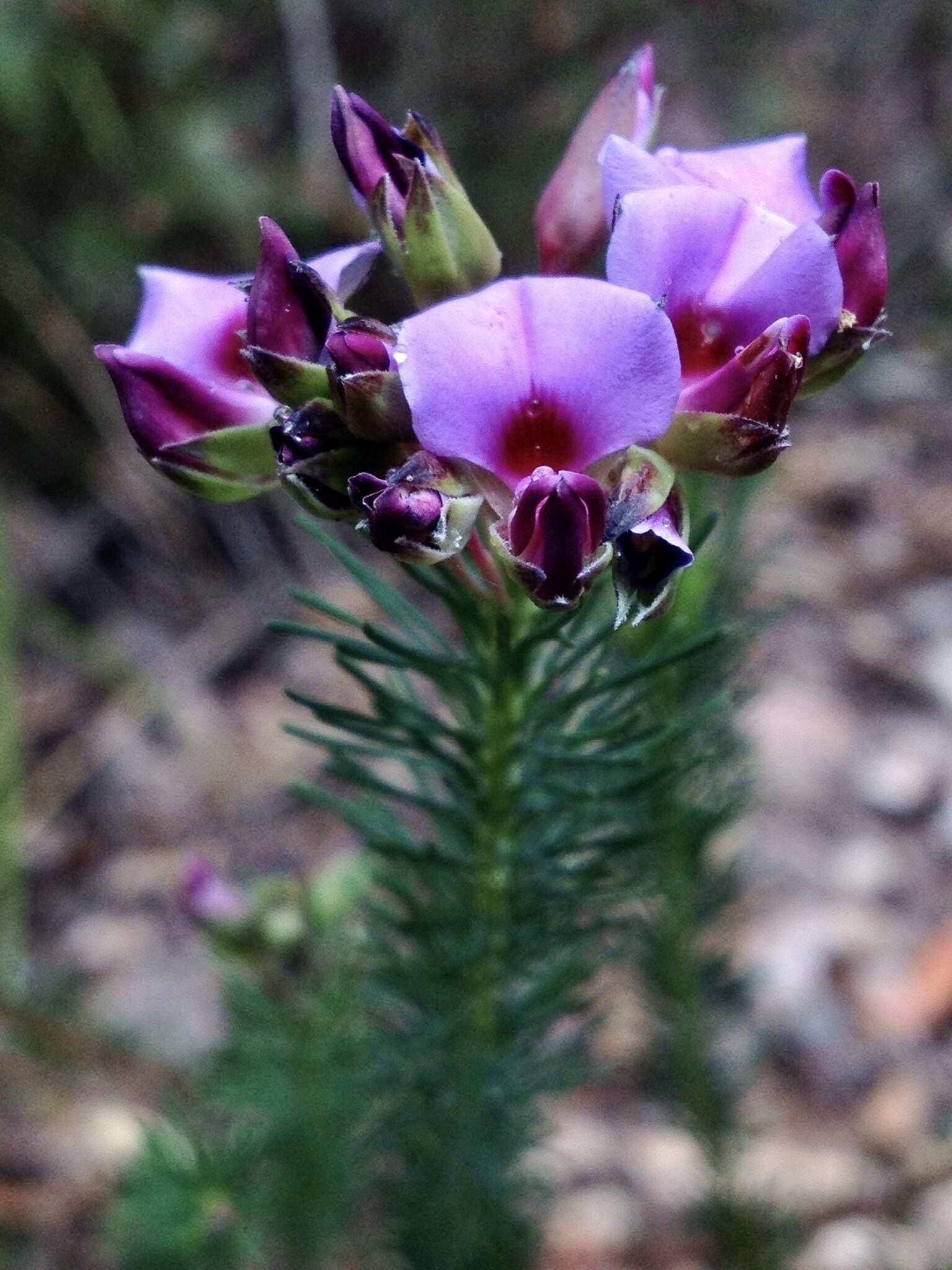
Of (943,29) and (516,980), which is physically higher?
(943,29)

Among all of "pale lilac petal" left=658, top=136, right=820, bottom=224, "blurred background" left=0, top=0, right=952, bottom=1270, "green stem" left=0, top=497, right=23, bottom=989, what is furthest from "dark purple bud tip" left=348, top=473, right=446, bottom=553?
"green stem" left=0, top=497, right=23, bottom=989

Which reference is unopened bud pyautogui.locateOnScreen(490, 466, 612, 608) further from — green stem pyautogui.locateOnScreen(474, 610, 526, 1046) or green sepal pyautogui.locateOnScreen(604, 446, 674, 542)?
green stem pyautogui.locateOnScreen(474, 610, 526, 1046)

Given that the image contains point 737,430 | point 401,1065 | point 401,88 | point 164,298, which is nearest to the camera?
point 737,430

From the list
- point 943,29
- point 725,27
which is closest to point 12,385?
point 725,27

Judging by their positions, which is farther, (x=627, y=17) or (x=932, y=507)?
(x=627, y=17)

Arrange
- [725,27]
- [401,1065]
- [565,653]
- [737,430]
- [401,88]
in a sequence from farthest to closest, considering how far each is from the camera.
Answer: [725,27] < [401,88] < [401,1065] < [565,653] < [737,430]

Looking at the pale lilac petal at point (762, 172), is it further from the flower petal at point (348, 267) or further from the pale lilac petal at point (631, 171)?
the flower petal at point (348, 267)

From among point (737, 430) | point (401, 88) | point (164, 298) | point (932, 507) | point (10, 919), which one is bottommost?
point (10, 919)

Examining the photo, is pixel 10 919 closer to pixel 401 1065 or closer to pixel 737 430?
pixel 401 1065
